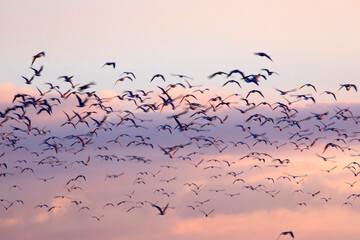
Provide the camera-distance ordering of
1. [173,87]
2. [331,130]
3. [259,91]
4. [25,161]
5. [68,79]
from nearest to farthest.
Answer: [68,79]
[259,91]
[173,87]
[331,130]
[25,161]

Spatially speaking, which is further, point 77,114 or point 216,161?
point 216,161

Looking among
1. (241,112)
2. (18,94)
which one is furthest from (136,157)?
(18,94)

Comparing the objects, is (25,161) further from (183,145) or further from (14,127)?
(183,145)

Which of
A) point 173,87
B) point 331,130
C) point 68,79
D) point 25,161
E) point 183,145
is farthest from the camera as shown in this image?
point 25,161

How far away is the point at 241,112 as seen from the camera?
89500 millimetres

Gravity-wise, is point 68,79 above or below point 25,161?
below

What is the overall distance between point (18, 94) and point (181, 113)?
688 inches

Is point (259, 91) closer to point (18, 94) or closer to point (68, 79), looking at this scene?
point (68, 79)

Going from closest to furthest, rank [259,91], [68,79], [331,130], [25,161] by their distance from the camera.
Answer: [68,79] → [259,91] → [331,130] → [25,161]

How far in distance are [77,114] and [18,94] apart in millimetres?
8524

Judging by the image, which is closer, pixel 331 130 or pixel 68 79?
pixel 68 79

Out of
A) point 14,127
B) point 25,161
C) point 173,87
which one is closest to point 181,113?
point 173,87

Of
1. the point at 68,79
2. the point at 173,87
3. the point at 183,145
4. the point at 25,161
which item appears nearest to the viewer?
the point at 68,79

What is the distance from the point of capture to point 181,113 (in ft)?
264
